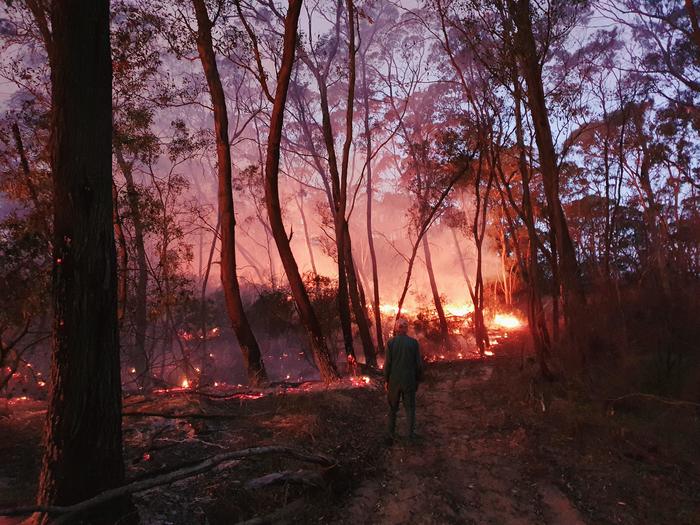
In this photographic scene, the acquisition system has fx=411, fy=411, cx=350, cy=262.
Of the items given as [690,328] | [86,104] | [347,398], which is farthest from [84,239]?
[690,328]

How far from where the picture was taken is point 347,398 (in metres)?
8.84

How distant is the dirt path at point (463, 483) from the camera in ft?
14.8

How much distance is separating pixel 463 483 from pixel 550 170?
801 cm

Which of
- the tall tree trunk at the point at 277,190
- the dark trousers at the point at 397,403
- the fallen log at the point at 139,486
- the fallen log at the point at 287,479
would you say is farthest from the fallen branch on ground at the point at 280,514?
the tall tree trunk at the point at 277,190

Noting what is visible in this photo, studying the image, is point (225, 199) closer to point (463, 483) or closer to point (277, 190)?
point (277, 190)

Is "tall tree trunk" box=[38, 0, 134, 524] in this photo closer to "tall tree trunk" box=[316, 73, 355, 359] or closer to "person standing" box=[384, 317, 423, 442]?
"person standing" box=[384, 317, 423, 442]

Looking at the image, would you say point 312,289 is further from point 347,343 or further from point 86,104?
point 86,104

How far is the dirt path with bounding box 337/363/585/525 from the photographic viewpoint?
452 cm

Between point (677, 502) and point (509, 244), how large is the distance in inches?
892

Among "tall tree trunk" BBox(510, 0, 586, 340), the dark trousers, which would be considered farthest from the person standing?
"tall tree trunk" BBox(510, 0, 586, 340)

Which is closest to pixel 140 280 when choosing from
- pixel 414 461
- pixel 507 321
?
pixel 414 461

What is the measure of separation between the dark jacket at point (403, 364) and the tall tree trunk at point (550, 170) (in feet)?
19.1

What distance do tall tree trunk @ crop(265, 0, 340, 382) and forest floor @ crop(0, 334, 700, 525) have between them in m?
2.38

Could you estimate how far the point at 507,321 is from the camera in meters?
25.2
